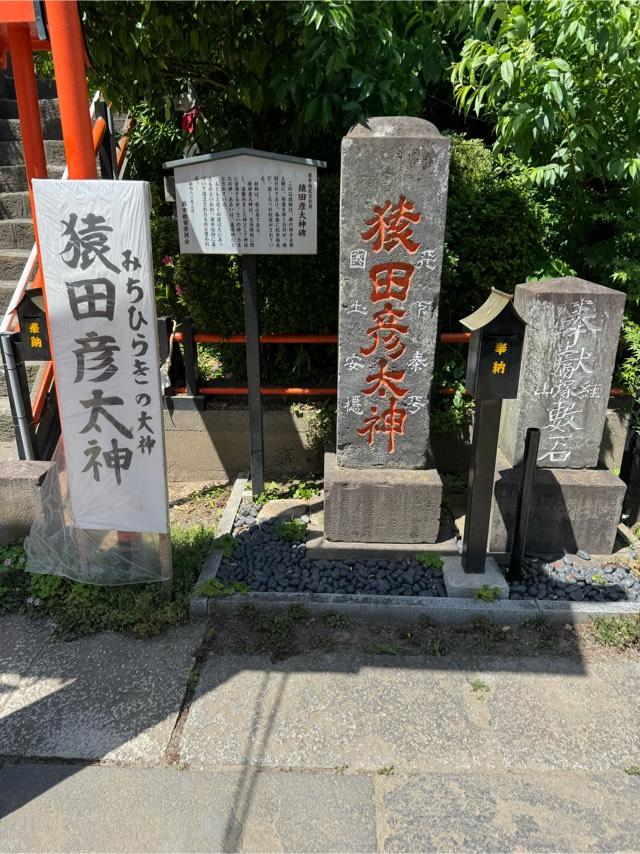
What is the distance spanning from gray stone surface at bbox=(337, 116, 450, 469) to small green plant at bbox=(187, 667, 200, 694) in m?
1.92

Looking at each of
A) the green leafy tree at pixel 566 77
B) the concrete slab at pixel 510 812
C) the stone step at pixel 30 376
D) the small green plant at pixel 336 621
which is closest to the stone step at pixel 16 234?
the stone step at pixel 30 376

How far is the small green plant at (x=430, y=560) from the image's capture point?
4619 millimetres

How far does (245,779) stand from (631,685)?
7.69ft

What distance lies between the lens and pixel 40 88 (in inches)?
336

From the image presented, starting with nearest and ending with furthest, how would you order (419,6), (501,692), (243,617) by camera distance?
(501,692) < (243,617) < (419,6)

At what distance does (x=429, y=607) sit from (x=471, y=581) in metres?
0.41

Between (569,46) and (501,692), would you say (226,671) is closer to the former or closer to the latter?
(501,692)

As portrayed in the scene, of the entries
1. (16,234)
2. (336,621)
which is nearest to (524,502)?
(336,621)

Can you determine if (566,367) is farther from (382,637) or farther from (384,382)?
(382,637)

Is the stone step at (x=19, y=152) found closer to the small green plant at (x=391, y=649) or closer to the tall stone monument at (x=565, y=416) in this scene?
the tall stone monument at (x=565, y=416)

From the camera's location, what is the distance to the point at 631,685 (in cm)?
371

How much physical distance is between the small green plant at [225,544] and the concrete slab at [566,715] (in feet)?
6.72

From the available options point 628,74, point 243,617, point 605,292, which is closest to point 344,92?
point 628,74

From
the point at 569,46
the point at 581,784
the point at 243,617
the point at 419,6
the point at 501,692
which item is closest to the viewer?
the point at 581,784
